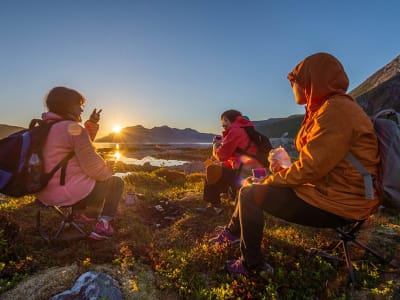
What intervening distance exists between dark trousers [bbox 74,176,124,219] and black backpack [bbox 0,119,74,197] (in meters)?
0.95

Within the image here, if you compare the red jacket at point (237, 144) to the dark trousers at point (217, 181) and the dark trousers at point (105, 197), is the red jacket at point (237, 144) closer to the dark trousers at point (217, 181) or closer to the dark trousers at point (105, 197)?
the dark trousers at point (217, 181)

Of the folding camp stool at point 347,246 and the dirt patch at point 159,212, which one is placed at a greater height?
the folding camp stool at point 347,246

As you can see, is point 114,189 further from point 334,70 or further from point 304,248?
point 334,70

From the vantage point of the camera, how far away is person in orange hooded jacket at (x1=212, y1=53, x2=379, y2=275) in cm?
318

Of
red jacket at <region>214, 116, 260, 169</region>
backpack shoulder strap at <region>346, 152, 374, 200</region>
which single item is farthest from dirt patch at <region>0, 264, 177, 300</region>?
red jacket at <region>214, 116, 260, 169</region>

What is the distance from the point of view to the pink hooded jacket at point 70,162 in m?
4.79

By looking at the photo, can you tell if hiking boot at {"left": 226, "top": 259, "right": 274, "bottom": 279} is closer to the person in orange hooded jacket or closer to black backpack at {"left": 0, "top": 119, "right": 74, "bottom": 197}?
the person in orange hooded jacket

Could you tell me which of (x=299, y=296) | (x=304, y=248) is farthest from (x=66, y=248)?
(x=304, y=248)

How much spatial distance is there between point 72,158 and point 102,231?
6.33ft

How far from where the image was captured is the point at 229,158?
7.66m

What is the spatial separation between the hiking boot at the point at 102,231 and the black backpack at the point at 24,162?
63.4 inches

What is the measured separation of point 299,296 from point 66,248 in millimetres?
4556

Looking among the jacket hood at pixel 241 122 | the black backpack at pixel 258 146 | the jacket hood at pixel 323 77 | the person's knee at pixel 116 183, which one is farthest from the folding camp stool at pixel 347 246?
the person's knee at pixel 116 183

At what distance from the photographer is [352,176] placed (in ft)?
10.8
